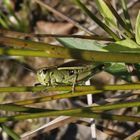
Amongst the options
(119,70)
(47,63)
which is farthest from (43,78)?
(47,63)

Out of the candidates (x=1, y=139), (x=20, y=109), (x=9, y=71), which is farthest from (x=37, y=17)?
(x=20, y=109)

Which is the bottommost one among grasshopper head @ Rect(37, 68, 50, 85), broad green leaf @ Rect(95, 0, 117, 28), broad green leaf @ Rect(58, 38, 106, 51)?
grasshopper head @ Rect(37, 68, 50, 85)

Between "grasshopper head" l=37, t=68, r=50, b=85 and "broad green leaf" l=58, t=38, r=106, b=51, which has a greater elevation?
"broad green leaf" l=58, t=38, r=106, b=51

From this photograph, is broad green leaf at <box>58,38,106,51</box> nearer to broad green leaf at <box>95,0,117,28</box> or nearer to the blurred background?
broad green leaf at <box>95,0,117,28</box>

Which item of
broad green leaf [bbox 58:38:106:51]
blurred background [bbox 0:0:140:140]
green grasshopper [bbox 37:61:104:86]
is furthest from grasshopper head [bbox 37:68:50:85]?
blurred background [bbox 0:0:140:140]

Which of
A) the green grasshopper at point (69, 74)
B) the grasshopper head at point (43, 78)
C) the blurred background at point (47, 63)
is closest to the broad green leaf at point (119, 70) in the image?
the green grasshopper at point (69, 74)

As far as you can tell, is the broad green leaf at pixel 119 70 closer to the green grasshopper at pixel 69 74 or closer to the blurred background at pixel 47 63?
the green grasshopper at pixel 69 74

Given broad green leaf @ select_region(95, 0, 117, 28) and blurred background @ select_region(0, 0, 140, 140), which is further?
blurred background @ select_region(0, 0, 140, 140)

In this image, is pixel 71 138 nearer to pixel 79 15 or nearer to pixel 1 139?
pixel 1 139

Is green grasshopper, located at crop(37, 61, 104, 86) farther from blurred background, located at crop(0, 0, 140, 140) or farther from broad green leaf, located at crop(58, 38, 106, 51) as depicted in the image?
blurred background, located at crop(0, 0, 140, 140)
